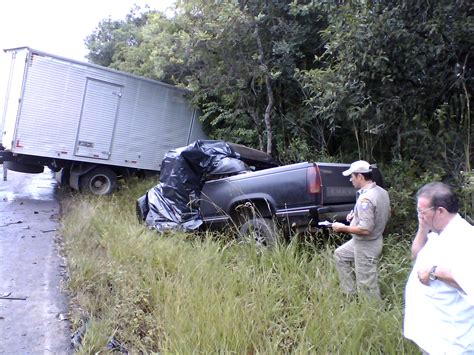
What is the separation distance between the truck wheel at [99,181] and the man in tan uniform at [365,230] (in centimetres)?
817

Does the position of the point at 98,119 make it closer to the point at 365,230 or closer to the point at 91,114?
the point at 91,114

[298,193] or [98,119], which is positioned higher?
[98,119]

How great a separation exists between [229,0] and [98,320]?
24.7 feet

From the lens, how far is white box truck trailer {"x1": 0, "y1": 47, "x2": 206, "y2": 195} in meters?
9.97

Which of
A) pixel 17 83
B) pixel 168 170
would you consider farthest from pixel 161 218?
pixel 17 83

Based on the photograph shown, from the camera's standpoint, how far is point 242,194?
590 cm

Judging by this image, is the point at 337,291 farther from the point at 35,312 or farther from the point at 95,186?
the point at 95,186

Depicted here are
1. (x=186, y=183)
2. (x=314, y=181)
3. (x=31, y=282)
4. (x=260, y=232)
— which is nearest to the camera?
(x=314, y=181)

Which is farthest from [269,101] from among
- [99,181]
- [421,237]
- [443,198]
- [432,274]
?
[432,274]

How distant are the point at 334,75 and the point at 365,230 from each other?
10.5 feet

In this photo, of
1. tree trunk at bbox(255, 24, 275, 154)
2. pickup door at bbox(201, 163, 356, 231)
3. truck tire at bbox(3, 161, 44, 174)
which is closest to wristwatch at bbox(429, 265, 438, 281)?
pickup door at bbox(201, 163, 356, 231)

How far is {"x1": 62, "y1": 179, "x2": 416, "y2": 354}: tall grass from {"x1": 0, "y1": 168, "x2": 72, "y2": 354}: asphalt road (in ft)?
0.77

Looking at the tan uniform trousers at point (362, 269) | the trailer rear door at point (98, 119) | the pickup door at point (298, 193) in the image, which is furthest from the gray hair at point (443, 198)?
the trailer rear door at point (98, 119)

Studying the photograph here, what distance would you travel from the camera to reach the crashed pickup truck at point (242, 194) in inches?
204
